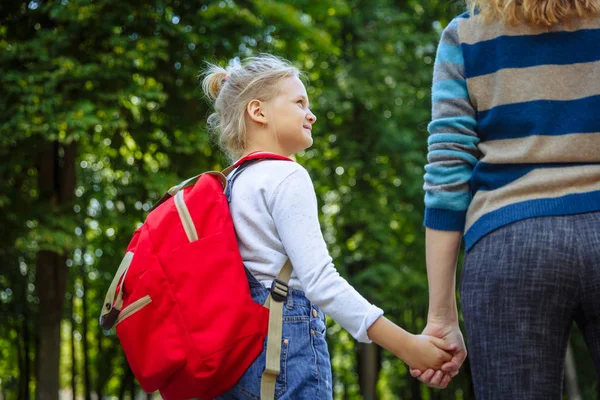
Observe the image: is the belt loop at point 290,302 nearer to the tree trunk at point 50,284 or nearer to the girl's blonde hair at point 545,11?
the girl's blonde hair at point 545,11

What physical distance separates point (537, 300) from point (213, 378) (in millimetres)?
969

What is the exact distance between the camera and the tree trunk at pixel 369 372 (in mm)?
13922

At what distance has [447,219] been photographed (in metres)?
2.11

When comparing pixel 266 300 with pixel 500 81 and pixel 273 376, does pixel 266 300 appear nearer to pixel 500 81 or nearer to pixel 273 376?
pixel 273 376

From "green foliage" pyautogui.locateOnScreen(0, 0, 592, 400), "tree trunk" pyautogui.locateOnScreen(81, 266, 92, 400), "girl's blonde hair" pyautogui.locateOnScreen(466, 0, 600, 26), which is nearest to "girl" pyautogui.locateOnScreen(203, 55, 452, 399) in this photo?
"girl's blonde hair" pyautogui.locateOnScreen(466, 0, 600, 26)

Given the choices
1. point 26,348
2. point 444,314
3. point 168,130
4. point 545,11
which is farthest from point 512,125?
point 26,348

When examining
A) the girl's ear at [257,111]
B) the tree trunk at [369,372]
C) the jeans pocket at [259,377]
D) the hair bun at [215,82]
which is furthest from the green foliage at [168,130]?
the jeans pocket at [259,377]

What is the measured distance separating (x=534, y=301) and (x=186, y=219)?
1.07m

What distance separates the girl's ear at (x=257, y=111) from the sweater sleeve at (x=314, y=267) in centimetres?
37

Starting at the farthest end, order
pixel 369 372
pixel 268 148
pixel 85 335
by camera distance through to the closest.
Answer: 1. pixel 85 335
2. pixel 369 372
3. pixel 268 148

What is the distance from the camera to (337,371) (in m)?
15.3

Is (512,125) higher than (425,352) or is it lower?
higher

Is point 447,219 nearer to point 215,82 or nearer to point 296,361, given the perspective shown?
point 296,361

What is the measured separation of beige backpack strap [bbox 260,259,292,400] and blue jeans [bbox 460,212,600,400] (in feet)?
2.11
